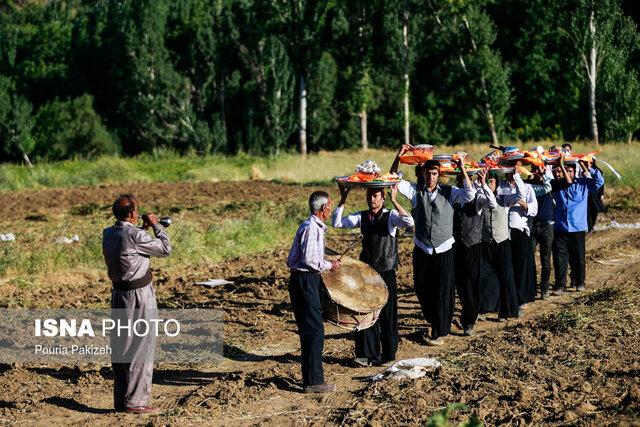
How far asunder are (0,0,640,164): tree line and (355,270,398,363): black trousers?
29292 mm

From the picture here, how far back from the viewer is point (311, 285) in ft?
26.4

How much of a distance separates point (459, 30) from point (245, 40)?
8.87 metres

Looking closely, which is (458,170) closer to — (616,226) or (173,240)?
(173,240)

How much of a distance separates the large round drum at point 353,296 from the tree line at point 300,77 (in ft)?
97.7

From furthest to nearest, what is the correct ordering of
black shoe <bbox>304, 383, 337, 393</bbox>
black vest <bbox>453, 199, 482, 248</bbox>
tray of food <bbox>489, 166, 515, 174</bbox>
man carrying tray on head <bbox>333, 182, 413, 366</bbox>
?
1. tray of food <bbox>489, 166, 515, 174</bbox>
2. black vest <bbox>453, 199, 482, 248</bbox>
3. man carrying tray on head <bbox>333, 182, 413, 366</bbox>
4. black shoe <bbox>304, 383, 337, 393</bbox>

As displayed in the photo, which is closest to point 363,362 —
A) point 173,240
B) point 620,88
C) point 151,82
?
point 173,240

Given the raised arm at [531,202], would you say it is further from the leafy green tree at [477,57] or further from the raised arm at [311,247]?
the leafy green tree at [477,57]

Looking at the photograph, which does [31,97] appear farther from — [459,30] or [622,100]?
[622,100]

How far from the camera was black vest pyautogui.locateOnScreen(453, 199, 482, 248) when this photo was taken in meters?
10.2

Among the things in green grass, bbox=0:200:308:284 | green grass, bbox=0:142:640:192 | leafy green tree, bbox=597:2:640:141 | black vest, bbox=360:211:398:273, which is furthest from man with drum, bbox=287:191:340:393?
leafy green tree, bbox=597:2:640:141

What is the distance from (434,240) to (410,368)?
153cm

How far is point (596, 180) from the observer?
12852mm

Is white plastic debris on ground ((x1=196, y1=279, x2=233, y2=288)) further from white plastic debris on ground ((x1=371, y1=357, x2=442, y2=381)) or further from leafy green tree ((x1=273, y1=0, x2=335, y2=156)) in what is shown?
leafy green tree ((x1=273, y1=0, x2=335, y2=156))

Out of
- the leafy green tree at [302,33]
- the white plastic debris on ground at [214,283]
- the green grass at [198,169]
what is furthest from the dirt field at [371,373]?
the leafy green tree at [302,33]
